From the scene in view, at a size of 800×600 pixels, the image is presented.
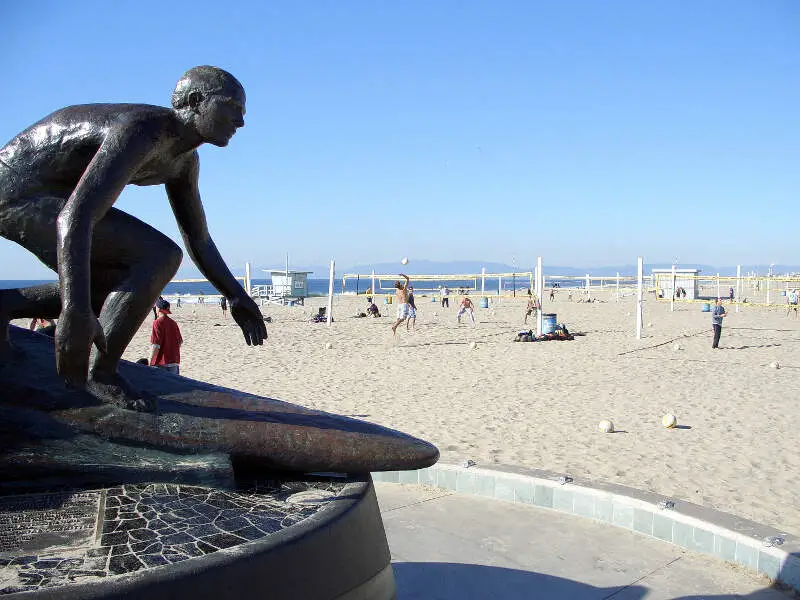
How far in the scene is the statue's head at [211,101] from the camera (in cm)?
299

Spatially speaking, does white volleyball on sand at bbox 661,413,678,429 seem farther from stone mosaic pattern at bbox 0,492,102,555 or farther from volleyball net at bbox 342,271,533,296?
volleyball net at bbox 342,271,533,296

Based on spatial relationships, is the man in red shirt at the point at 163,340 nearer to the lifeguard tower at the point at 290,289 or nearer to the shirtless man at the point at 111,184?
the shirtless man at the point at 111,184

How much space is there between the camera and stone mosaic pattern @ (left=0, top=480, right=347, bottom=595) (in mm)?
2236

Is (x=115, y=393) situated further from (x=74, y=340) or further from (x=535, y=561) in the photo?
(x=535, y=561)

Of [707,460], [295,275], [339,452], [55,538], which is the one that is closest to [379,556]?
[339,452]

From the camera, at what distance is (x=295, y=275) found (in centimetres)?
3991

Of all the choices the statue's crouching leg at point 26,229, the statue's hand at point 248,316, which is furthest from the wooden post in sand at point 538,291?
the statue's crouching leg at point 26,229

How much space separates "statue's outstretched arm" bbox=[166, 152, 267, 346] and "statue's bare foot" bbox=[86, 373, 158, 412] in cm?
56

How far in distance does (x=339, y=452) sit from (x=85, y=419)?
40.4 inches

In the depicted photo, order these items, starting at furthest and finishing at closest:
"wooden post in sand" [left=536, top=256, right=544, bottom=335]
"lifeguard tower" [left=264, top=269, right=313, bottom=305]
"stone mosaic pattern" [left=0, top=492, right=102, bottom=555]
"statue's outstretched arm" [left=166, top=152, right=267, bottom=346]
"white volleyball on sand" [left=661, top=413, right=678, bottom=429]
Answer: "lifeguard tower" [left=264, top=269, right=313, bottom=305] → "wooden post in sand" [left=536, top=256, right=544, bottom=335] → "white volleyball on sand" [left=661, top=413, right=678, bottom=429] → "statue's outstretched arm" [left=166, top=152, right=267, bottom=346] → "stone mosaic pattern" [left=0, top=492, right=102, bottom=555]

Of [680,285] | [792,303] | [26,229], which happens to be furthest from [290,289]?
[26,229]

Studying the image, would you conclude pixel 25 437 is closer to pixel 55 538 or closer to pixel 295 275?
pixel 55 538

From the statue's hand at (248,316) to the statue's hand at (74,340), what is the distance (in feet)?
3.11

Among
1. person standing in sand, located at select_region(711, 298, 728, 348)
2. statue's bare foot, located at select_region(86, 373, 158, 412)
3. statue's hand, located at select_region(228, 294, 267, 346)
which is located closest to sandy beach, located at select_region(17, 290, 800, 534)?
person standing in sand, located at select_region(711, 298, 728, 348)
